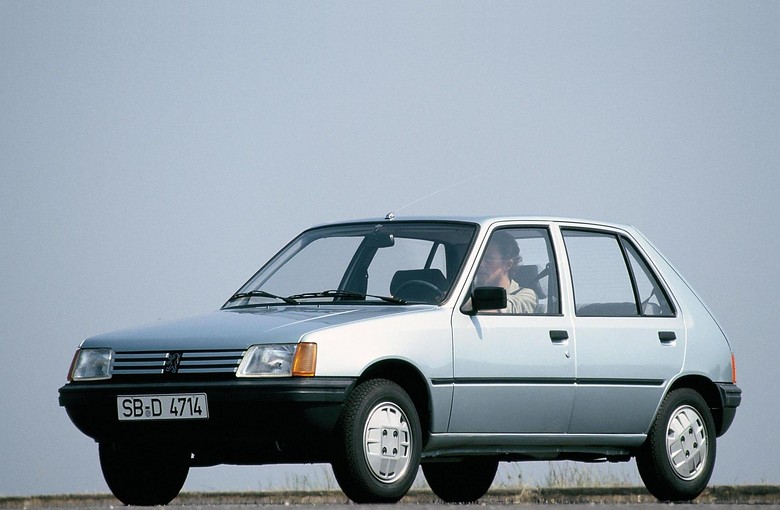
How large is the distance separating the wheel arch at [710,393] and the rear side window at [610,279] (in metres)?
0.51

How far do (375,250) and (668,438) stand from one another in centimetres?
255

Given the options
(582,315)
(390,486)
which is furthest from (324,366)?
(582,315)

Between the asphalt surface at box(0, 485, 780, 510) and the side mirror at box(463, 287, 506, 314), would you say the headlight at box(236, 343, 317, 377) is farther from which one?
the asphalt surface at box(0, 485, 780, 510)

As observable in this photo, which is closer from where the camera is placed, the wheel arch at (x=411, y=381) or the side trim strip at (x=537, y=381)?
the wheel arch at (x=411, y=381)

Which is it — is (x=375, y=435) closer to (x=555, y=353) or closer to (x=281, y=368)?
(x=281, y=368)

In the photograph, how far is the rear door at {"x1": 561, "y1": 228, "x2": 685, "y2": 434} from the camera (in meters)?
10.7

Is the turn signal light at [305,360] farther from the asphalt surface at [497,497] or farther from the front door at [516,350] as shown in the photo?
the asphalt surface at [497,497]

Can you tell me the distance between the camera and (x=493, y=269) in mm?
10430

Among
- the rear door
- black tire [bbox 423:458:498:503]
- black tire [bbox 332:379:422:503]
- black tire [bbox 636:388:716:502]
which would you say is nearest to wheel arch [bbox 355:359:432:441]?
black tire [bbox 332:379:422:503]

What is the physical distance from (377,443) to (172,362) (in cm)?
130

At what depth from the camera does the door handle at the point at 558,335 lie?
10.4 meters

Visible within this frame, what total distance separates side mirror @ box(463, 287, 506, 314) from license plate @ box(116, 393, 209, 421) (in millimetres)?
1880

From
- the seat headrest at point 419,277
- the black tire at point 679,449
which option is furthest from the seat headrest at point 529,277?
the black tire at point 679,449

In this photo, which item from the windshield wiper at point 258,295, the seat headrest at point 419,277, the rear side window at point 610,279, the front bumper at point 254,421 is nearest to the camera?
the front bumper at point 254,421
